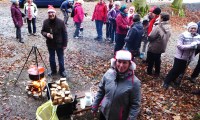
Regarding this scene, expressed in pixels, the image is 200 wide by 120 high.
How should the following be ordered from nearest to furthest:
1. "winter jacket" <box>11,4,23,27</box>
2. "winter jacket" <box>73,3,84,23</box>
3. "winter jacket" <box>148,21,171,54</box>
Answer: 1. "winter jacket" <box>148,21,171,54</box>
2. "winter jacket" <box>11,4,23,27</box>
3. "winter jacket" <box>73,3,84,23</box>

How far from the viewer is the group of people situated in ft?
12.8

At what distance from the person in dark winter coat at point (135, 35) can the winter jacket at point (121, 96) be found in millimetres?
3999

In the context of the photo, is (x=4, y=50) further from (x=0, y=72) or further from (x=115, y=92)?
(x=115, y=92)

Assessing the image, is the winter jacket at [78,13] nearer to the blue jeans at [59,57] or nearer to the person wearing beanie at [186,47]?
the blue jeans at [59,57]

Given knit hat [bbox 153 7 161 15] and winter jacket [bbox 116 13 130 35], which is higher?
knit hat [bbox 153 7 161 15]

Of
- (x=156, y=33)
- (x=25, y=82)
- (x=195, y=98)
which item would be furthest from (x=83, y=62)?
(x=195, y=98)

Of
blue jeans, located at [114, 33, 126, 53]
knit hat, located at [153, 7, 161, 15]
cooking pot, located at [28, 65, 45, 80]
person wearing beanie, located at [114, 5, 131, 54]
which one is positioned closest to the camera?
cooking pot, located at [28, 65, 45, 80]

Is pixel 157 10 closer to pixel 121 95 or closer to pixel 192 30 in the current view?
pixel 192 30

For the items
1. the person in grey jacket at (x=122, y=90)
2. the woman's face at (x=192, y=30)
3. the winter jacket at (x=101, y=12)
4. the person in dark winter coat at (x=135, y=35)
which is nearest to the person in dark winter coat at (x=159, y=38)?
the person in dark winter coat at (x=135, y=35)

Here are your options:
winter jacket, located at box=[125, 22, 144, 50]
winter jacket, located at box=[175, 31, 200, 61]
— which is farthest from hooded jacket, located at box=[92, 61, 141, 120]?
winter jacket, located at box=[125, 22, 144, 50]

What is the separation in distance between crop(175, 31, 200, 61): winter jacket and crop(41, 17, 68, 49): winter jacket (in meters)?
3.36

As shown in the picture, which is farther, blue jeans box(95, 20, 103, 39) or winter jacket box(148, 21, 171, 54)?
blue jeans box(95, 20, 103, 39)

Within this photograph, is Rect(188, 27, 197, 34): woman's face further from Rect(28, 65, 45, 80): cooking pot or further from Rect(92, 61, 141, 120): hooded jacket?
Rect(28, 65, 45, 80): cooking pot

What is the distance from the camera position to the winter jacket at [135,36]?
25.7 feet
